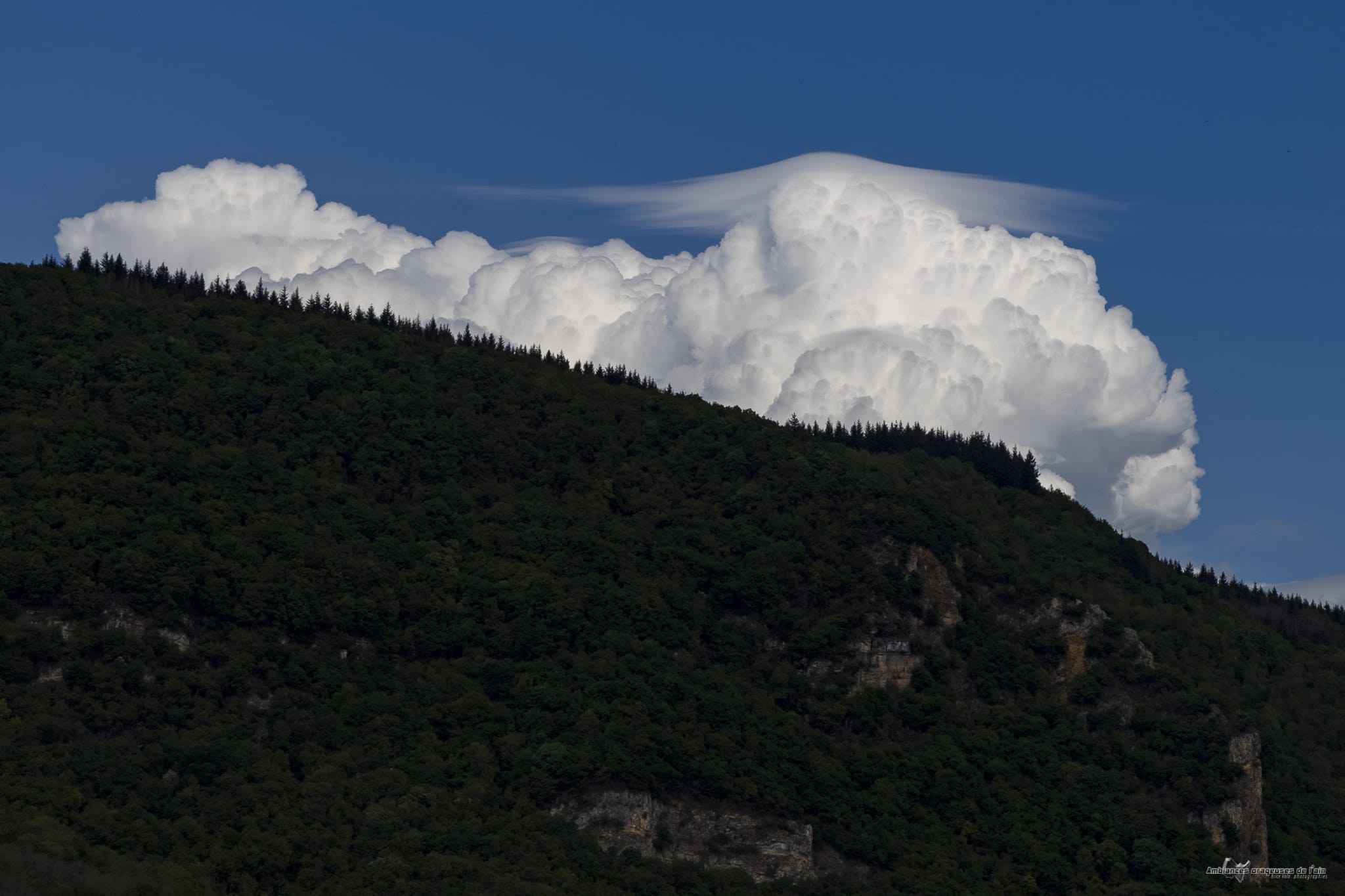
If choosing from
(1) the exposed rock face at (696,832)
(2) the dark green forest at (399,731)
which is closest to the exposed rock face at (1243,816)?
(2) the dark green forest at (399,731)

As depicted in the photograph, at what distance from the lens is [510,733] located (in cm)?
17962

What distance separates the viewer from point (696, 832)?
176 meters

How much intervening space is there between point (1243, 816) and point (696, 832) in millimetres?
55355

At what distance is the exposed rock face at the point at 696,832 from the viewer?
568 feet

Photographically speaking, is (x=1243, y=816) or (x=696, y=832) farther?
(x=1243, y=816)

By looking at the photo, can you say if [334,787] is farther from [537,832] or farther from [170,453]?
[170,453]

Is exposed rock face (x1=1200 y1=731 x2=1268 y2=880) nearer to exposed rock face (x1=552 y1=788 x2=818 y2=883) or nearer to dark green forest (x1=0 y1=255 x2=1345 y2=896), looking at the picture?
dark green forest (x1=0 y1=255 x2=1345 y2=896)

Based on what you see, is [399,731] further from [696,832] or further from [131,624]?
[696,832]

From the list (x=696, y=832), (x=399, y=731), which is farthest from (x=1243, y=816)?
(x=399, y=731)

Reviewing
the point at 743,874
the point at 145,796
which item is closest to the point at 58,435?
the point at 145,796

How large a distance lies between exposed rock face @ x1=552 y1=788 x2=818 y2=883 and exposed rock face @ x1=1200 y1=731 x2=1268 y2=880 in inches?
1630

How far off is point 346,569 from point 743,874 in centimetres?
4741

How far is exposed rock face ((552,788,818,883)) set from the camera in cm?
17312

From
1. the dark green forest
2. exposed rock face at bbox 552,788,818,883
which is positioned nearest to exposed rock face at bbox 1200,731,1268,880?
the dark green forest
